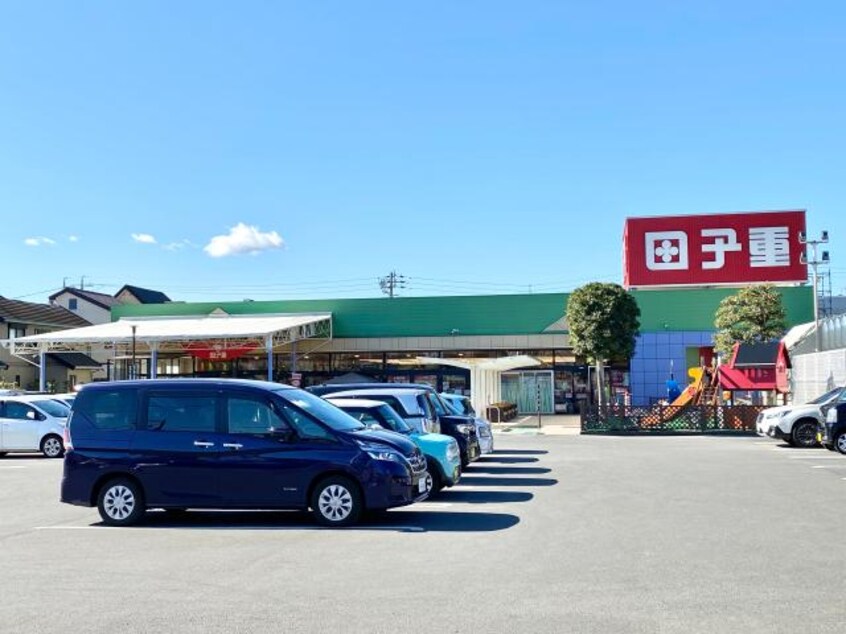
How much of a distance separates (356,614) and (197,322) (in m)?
39.2

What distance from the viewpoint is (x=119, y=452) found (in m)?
10.9

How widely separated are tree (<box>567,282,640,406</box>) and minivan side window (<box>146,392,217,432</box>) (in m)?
25.5

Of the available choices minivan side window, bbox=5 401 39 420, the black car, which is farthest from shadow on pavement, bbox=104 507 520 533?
minivan side window, bbox=5 401 39 420

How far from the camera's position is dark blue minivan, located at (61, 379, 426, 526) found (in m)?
10.4

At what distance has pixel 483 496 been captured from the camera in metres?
13.2

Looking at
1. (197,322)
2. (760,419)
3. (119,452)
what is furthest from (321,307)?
(119,452)

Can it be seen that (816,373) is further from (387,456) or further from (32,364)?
(32,364)

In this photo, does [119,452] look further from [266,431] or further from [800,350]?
[800,350]

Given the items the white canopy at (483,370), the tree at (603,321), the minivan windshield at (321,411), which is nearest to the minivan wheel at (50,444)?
the minivan windshield at (321,411)

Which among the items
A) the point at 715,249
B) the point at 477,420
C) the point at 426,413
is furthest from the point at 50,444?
the point at 715,249

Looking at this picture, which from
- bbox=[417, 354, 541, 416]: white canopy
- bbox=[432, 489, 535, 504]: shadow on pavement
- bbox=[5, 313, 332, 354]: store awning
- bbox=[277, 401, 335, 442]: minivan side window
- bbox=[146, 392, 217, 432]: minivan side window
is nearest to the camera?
bbox=[277, 401, 335, 442]: minivan side window

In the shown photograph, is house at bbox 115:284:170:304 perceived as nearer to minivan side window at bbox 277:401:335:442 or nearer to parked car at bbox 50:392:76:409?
parked car at bbox 50:392:76:409

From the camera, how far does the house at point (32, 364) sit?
52719 mm

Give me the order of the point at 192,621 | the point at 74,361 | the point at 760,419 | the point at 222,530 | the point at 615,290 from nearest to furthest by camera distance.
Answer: the point at 192,621, the point at 222,530, the point at 760,419, the point at 615,290, the point at 74,361
